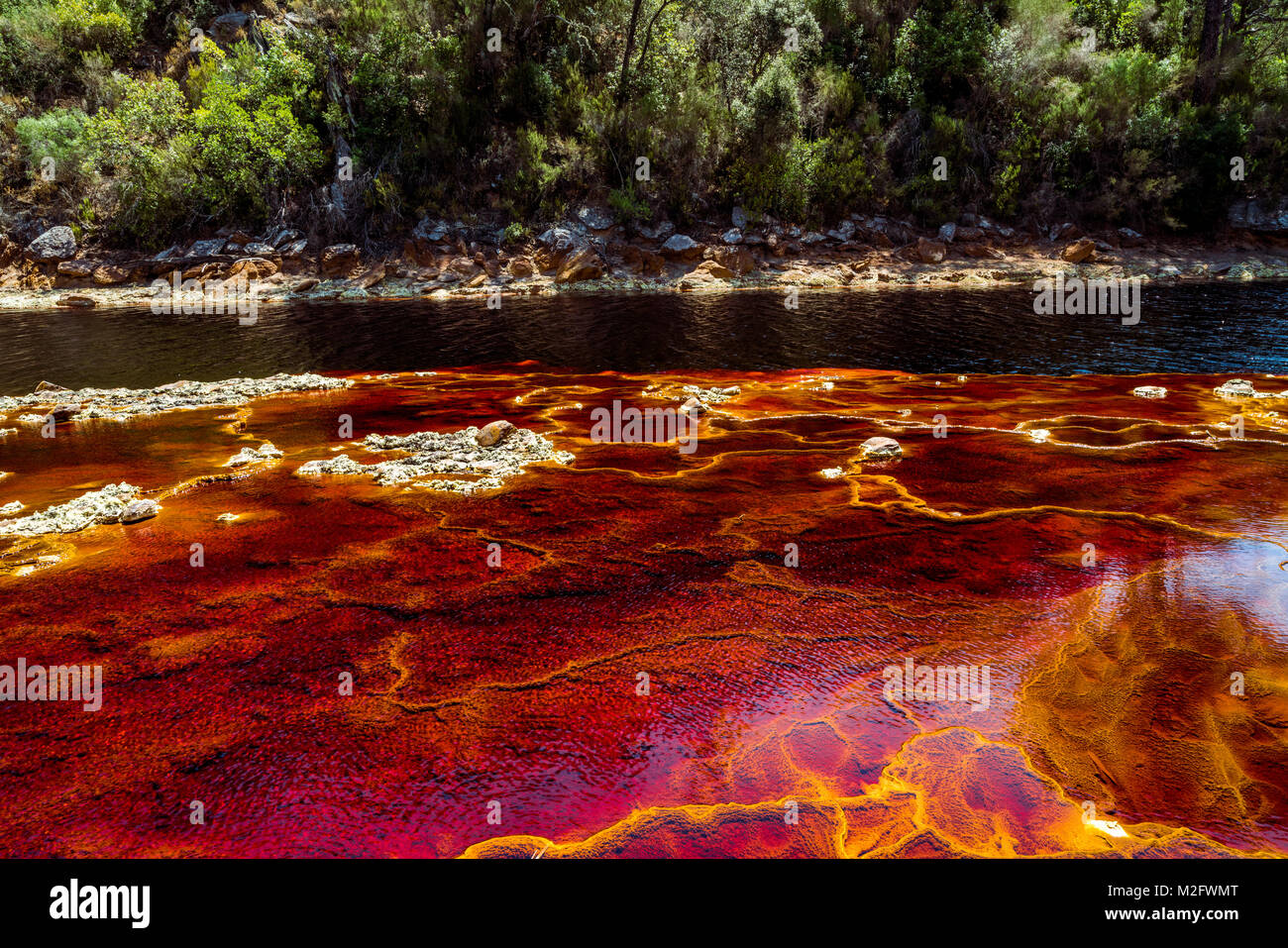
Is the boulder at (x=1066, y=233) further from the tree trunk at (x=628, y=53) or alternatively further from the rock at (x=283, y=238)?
the rock at (x=283, y=238)

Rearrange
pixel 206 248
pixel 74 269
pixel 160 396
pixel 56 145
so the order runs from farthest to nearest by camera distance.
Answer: pixel 56 145
pixel 206 248
pixel 74 269
pixel 160 396

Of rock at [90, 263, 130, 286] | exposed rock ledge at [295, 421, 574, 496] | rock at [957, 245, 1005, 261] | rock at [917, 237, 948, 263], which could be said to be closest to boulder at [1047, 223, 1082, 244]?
rock at [957, 245, 1005, 261]

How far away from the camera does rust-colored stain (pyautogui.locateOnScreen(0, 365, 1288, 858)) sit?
2.53 m

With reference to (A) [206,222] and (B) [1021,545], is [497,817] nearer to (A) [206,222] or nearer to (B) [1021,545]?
(B) [1021,545]

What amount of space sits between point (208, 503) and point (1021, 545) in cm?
640

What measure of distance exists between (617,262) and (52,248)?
73.1ft

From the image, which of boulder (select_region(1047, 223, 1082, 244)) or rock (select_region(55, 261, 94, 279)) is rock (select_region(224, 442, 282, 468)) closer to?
rock (select_region(55, 261, 94, 279))

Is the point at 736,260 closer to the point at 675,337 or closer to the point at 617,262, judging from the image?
the point at 617,262

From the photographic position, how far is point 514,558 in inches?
184

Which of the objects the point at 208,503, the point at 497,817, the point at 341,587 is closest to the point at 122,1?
the point at 208,503

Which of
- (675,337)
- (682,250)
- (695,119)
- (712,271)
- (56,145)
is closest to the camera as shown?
(675,337)

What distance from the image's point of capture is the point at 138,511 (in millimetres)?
5410

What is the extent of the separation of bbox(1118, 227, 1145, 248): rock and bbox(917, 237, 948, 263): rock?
7.05 meters

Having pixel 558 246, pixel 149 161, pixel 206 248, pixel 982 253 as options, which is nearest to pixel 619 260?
pixel 558 246
